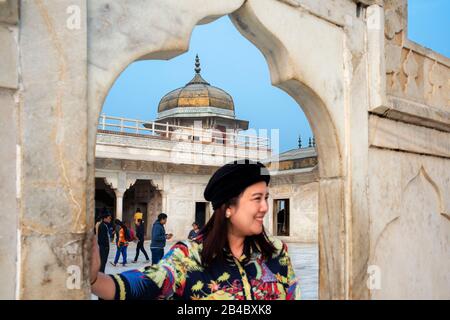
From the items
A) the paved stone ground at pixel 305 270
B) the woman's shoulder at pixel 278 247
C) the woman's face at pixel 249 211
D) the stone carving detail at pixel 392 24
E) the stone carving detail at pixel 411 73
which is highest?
the stone carving detail at pixel 392 24

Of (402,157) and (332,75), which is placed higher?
(332,75)

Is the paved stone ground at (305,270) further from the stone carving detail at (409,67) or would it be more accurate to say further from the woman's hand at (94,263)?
the woman's hand at (94,263)

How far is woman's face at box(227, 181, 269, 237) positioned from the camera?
1757 mm

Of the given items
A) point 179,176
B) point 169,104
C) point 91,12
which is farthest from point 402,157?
point 169,104

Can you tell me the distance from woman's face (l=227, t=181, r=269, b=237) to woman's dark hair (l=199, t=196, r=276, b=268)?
0.03 metres

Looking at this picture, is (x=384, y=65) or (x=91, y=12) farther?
(x=384, y=65)

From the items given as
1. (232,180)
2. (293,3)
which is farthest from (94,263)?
(293,3)

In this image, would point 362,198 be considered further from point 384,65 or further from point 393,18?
point 393,18

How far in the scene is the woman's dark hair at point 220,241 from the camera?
175 cm

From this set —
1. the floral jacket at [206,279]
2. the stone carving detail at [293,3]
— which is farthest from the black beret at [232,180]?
the stone carving detail at [293,3]

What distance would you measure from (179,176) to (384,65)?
15.8 metres

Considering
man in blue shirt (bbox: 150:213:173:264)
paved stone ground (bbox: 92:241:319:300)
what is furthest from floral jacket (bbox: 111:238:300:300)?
man in blue shirt (bbox: 150:213:173:264)

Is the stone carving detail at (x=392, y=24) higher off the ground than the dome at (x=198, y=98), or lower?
lower
